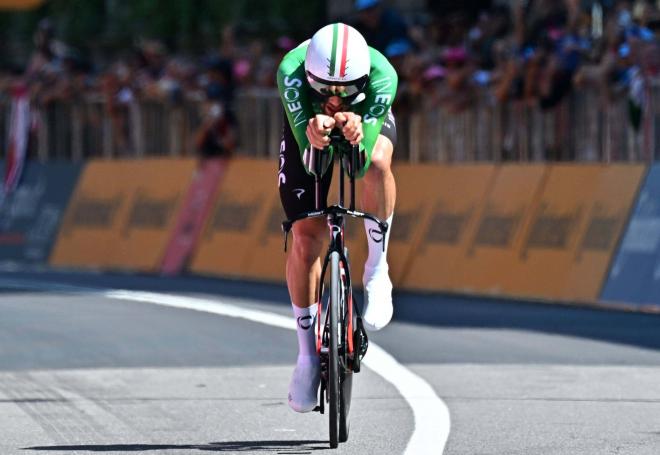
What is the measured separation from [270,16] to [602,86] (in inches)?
505

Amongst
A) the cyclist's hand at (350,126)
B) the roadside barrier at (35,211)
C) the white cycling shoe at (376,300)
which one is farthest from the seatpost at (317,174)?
the roadside barrier at (35,211)

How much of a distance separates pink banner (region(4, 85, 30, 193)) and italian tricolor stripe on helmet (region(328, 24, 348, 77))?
645 inches

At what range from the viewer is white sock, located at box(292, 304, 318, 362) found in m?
8.98

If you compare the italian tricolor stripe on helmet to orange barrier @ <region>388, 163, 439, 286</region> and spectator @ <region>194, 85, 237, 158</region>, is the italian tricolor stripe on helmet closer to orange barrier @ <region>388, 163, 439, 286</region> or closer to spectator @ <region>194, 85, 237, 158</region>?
orange barrier @ <region>388, 163, 439, 286</region>

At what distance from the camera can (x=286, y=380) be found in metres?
11.3

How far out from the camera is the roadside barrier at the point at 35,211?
2355 centimetres

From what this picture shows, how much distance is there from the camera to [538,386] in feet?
35.6

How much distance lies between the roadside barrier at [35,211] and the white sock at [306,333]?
14575mm

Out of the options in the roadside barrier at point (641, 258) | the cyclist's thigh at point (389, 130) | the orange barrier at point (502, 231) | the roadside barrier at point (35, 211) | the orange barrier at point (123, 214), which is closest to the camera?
the cyclist's thigh at point (389, 130)

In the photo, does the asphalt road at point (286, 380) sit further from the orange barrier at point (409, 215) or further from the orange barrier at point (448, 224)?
the orange barrier at point (409, 215)

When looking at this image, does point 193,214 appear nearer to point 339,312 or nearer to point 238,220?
point 238,220

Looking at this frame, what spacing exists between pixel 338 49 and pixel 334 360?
1.33 metres

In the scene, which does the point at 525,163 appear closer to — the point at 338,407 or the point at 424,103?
the point at 424,103

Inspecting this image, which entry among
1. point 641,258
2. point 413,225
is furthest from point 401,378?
point 413,225
